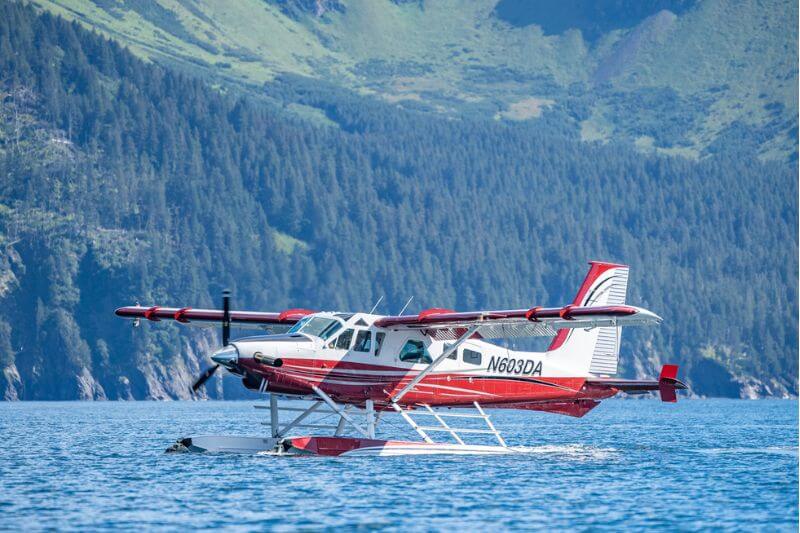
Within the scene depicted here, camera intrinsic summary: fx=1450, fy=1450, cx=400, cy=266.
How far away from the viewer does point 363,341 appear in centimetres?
4159

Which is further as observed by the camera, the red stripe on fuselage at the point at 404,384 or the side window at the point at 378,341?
the side window at the point at 378,341

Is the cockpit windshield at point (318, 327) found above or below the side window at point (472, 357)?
above

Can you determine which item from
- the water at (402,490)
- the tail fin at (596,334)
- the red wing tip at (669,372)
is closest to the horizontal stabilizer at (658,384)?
the red wing tip at (669,372)

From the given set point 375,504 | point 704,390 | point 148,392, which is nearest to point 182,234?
point 148,392

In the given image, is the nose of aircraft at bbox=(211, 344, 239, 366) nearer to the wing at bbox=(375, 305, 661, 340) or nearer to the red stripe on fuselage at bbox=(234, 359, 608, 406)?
the red stripe on fuselage at bbox=(234, 359, 608, 406)

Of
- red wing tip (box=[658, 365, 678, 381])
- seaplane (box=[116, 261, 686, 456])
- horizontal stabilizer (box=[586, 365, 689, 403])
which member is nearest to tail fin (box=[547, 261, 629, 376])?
seaplane (box=[116, 261, 686, 456])

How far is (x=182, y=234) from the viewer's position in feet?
645

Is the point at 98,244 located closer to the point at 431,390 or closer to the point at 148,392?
the point at 148,392

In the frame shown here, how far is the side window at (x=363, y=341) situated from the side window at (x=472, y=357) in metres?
3.54

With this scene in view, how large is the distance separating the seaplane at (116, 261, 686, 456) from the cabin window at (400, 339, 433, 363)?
3cm

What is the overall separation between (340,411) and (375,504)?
9.43m

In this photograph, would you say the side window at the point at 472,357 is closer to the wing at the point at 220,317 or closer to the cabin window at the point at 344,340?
the cabin window at the point at 344,340

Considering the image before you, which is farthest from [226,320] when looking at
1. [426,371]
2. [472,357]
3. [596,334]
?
[596,334]

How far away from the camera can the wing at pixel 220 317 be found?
148 feet
